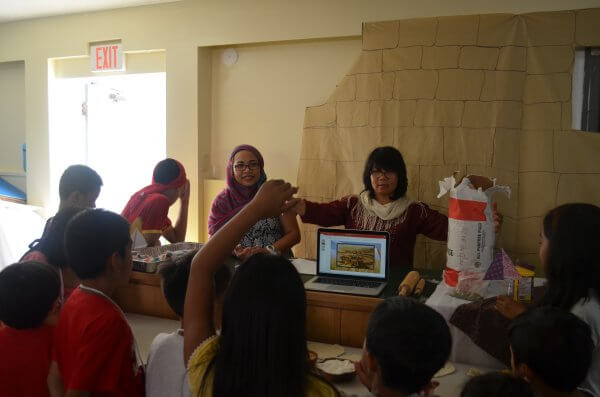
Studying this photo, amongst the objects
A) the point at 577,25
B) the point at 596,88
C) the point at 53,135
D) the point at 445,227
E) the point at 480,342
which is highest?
the point at 577,25

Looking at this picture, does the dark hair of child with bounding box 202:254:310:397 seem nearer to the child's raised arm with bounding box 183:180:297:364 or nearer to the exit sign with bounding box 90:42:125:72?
the child's raised arm with bounding box 183:180:297:364

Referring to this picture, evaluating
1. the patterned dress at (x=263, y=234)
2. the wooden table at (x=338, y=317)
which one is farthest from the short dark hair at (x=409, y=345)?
the patterned dress at (x=263, y=234)

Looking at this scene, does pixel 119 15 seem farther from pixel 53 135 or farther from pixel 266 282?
pixel 266 282

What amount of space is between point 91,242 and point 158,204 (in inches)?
55.7

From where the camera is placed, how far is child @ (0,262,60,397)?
125 centimetres

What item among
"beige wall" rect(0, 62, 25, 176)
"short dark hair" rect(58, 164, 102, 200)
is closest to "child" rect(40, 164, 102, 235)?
"short dark hair" rect(58, 164, 102, 200)

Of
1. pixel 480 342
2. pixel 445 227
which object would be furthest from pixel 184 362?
pixel 445 227

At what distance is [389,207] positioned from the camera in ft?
8.35

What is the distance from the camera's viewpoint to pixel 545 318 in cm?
104

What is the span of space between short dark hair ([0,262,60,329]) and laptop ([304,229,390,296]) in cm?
84

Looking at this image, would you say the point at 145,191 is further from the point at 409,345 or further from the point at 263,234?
the point at 409,345

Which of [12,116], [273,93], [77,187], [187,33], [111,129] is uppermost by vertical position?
[187,33]

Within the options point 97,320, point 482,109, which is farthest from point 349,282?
point 482,109

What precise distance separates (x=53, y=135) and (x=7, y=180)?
89 cm
